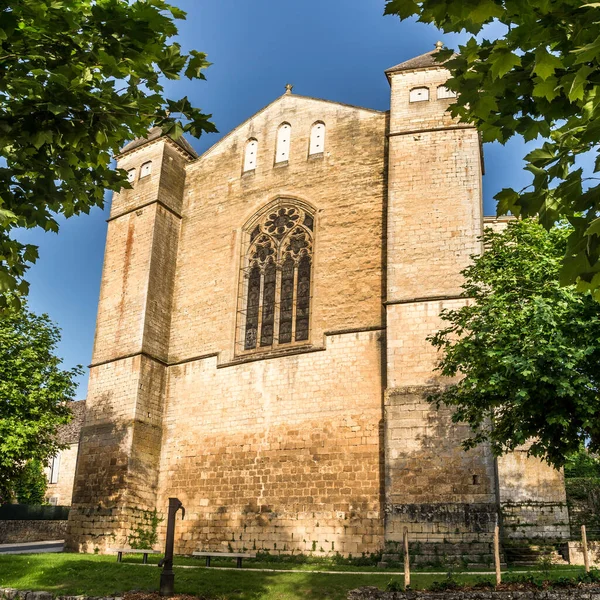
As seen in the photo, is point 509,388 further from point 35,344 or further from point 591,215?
point 35,344

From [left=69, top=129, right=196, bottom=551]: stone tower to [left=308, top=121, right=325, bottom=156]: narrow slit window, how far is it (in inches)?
171

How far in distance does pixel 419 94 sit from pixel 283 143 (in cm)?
408

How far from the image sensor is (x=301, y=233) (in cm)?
1839

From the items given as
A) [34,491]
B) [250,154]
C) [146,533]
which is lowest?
[146,533]

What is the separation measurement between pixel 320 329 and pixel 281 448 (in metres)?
2.87

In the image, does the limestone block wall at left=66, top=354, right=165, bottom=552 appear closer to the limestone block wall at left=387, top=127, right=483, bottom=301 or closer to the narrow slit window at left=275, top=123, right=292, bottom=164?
the narrow slit window at left=275, top=123, right=292, bottom=164

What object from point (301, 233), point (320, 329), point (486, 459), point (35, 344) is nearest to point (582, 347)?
point (486, 459)

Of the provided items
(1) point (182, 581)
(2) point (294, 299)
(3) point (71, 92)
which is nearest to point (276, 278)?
(2) point (294, 299)

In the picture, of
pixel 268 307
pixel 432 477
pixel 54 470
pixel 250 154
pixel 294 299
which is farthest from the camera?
pixel 54 470

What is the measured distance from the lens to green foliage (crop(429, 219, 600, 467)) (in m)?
10.2

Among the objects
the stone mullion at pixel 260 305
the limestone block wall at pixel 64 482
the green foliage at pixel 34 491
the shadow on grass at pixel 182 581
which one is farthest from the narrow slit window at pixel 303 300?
the limestone block wall at pixel 64 482

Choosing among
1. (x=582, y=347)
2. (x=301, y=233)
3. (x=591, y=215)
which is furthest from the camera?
(x=301, y=233)

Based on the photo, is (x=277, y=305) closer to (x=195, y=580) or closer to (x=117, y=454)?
(x=117, y=454)

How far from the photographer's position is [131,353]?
18422 millimetres
